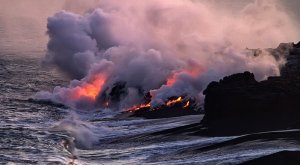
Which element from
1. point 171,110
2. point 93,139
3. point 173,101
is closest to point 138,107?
point 173,101

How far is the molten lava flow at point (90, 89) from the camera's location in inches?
2451

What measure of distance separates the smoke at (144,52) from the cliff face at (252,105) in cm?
888

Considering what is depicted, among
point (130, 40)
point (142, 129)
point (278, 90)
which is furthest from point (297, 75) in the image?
point (130, 40)

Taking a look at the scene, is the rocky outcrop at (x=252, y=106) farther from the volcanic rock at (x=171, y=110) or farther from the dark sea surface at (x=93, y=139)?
the volcanic rock at (x=171, y=110)

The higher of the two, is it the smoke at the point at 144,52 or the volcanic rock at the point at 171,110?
the smoke at the point at 144,52

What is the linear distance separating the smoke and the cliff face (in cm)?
888

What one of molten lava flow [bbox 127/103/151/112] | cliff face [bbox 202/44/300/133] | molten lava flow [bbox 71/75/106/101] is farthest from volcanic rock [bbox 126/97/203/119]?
molten lava flow [bbox 71/75/106/101]

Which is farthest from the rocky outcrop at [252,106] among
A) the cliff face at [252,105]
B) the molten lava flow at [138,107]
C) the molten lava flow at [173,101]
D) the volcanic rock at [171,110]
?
the molten lava flow at [138,107]

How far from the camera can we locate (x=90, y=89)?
6488 cm

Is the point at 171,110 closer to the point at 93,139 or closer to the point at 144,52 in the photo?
the point at 93,139

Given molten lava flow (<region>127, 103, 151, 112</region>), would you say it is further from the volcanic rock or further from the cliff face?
the cliff face

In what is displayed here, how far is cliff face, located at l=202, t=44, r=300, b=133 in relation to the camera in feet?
134

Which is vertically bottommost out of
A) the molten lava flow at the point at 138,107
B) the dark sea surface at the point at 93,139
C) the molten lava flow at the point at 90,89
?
the dark sea surface at the point at 93,139

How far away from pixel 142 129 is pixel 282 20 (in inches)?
2901
